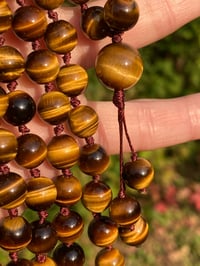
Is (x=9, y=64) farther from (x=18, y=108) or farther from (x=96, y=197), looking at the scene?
(x=96, y=197)

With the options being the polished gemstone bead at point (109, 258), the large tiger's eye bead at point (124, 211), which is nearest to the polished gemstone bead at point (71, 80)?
the large tiger's eye bead at point (124, 211)

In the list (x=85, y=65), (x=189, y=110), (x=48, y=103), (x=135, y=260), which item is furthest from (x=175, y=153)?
(x=48, y=103)

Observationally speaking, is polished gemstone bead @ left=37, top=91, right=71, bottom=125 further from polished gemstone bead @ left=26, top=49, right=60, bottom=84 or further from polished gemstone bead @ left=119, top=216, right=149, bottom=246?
polished gemstone bead @ left=119, top=216, right=149, bottom=246

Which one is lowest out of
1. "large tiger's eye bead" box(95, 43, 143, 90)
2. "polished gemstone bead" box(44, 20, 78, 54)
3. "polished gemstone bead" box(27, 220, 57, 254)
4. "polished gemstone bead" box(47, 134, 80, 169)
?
"polished gemstone bead" box(27, 220, 57, 254)

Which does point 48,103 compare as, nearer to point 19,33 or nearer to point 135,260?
point 19,33

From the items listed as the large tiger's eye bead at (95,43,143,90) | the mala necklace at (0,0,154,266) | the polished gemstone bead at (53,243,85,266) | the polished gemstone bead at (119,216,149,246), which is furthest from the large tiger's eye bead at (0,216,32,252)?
the large tiger's eye bead at (95,43,143,90)

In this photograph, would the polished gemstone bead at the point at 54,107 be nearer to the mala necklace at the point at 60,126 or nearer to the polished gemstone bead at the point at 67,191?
the mala necklace at the point at 60,126

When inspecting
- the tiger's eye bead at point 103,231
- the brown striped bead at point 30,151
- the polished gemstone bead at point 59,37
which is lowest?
the tiger's eye bead at point 103,231

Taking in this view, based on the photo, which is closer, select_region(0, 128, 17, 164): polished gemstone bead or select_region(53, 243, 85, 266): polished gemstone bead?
select_region(0, 128, 17, 164): polished gemstone bead
